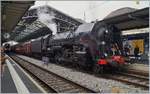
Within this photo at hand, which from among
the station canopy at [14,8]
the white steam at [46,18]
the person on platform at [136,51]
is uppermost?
the white steam at [46,18]

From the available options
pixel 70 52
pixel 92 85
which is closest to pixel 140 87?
pixel 92 85

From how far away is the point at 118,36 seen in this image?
16.9 metres

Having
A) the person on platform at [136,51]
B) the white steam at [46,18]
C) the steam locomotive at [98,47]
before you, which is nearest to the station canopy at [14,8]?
the steam locomotive at [98,47]

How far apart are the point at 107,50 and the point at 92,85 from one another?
440cm

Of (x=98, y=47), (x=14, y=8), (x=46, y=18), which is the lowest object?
(x=98, y=47)

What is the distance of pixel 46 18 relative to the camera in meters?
33.2

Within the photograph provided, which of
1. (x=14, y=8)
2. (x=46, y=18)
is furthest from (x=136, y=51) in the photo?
(x=46, y=18)

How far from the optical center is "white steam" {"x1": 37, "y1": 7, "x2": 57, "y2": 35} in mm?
30500

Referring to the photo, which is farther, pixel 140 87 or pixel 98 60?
pixel 98 60

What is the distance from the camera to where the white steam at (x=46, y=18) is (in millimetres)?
30500

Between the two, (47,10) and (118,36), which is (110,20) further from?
(47,10)

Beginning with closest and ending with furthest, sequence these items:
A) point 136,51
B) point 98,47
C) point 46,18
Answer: point 98,47 → point 136,51 → point 46,18

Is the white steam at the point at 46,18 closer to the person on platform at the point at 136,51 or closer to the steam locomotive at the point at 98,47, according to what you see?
the person on platform at the point at 136,51

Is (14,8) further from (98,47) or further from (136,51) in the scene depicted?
(136,51)
